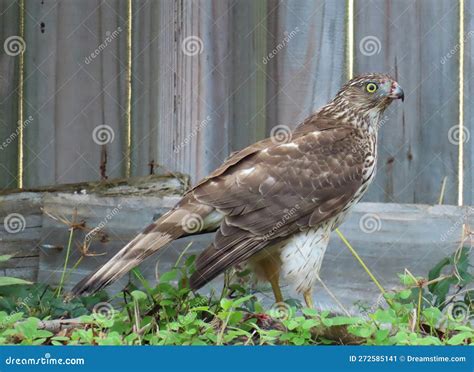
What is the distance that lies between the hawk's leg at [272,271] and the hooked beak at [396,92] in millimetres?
1092

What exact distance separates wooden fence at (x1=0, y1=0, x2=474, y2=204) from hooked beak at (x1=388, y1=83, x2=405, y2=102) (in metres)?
0.44

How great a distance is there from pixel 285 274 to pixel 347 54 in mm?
→ 1423

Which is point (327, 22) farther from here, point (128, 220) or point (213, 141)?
point (128, 220)

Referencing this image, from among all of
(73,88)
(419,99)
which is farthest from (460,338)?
(73,88)

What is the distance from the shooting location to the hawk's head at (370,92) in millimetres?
6398

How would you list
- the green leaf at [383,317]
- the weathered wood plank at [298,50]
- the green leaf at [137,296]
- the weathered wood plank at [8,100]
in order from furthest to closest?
the weathered wood plank at [8,100], the weathered wood plank at [298,50], the green leaf at [137,296], the green leaf at [383,317]

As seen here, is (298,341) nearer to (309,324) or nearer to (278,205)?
(309,324)

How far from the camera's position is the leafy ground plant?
16.4 ft

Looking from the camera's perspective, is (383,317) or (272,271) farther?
(272,271)

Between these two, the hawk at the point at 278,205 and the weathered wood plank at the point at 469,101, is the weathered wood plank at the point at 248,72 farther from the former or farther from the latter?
the weathered wood plank at the point at 469,101

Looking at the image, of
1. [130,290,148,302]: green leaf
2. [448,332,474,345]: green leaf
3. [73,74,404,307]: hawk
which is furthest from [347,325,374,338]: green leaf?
[130,290,148,302]: green leaf

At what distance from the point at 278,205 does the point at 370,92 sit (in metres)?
0.91

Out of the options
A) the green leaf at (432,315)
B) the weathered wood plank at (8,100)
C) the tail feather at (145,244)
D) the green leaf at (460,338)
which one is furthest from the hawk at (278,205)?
the weathered wood plank at (8,100)

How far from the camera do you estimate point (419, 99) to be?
683 cm
